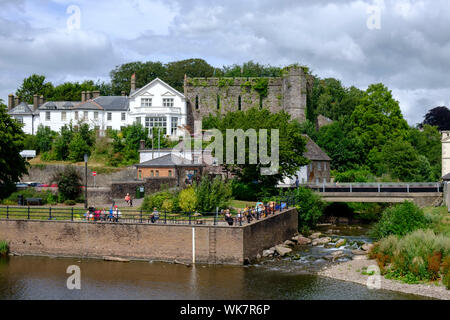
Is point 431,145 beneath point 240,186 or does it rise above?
above

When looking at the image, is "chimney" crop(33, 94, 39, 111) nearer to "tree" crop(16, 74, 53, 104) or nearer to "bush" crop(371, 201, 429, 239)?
"tree" crop(16, 74, 53, 104)

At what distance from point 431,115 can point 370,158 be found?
115 ft

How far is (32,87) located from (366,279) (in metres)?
76.5

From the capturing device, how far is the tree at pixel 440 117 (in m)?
94.0

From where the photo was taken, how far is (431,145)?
254 ft

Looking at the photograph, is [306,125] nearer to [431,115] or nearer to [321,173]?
[321,173]

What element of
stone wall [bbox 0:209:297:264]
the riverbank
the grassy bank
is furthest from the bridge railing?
the grassy bank

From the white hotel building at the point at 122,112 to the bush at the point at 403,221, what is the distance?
3528 centimetres

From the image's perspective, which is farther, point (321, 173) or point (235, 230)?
point (321, 173)

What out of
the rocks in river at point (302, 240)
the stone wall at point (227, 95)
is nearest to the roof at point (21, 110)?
the stone wall at point (227, 95)

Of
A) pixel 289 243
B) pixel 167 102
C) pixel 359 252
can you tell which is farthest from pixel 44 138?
pixel 359 252
